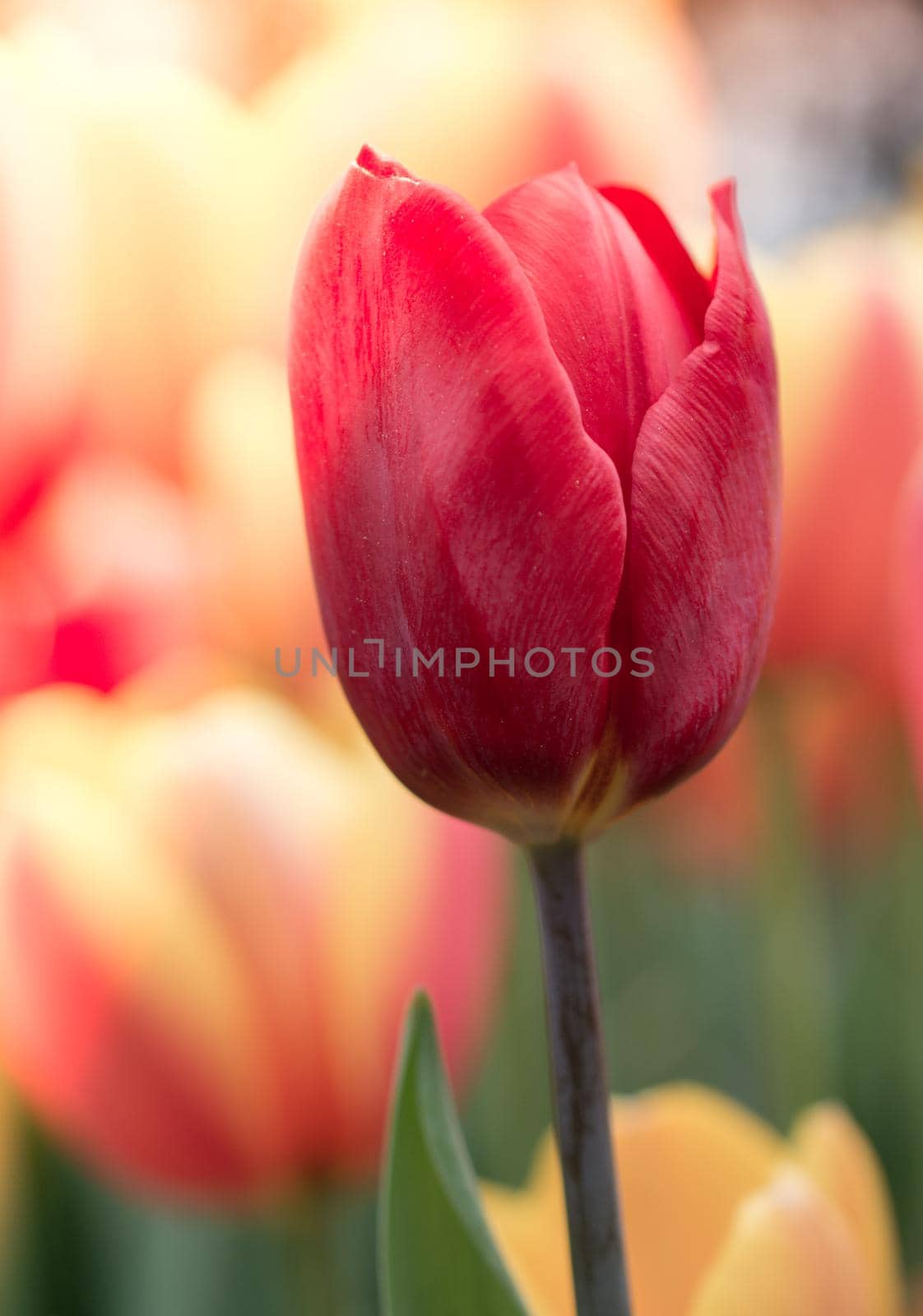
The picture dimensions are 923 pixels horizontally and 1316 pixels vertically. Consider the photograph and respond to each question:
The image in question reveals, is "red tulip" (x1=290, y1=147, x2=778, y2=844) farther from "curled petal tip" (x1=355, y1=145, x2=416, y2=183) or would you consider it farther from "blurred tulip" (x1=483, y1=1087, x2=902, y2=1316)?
"blurred tulip" (x1=483, y1=1087, x2=902, y2=1316)

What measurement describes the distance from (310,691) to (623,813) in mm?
204

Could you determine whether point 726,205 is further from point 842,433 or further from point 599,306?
point 842,433

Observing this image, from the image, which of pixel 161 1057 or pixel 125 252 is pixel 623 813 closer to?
pixel 161 1057

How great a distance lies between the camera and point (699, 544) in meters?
0.17

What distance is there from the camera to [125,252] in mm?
364

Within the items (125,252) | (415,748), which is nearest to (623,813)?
(415,748)

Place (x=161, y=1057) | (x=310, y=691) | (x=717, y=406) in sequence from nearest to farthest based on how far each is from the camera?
(x=717, y=406), (x=161, y=1057), (x=310, y=691)

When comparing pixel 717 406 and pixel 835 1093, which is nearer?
pixel 717 406

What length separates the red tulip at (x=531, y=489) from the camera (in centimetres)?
16

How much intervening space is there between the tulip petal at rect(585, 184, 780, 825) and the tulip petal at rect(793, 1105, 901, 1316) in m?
0.13

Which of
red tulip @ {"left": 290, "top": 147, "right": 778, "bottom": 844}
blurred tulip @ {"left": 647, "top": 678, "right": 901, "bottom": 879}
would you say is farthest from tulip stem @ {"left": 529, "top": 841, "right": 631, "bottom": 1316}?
blurred tulip @ {"left": 647, "top": 678, "right": 901, "bottom": 879}

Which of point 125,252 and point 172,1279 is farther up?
point 125,252

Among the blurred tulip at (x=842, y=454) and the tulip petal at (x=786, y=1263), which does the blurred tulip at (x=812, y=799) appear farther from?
the tulip petal at (x=786, y=1263)

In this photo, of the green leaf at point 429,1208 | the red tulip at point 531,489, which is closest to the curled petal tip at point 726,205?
the red tulip at point 531,489
